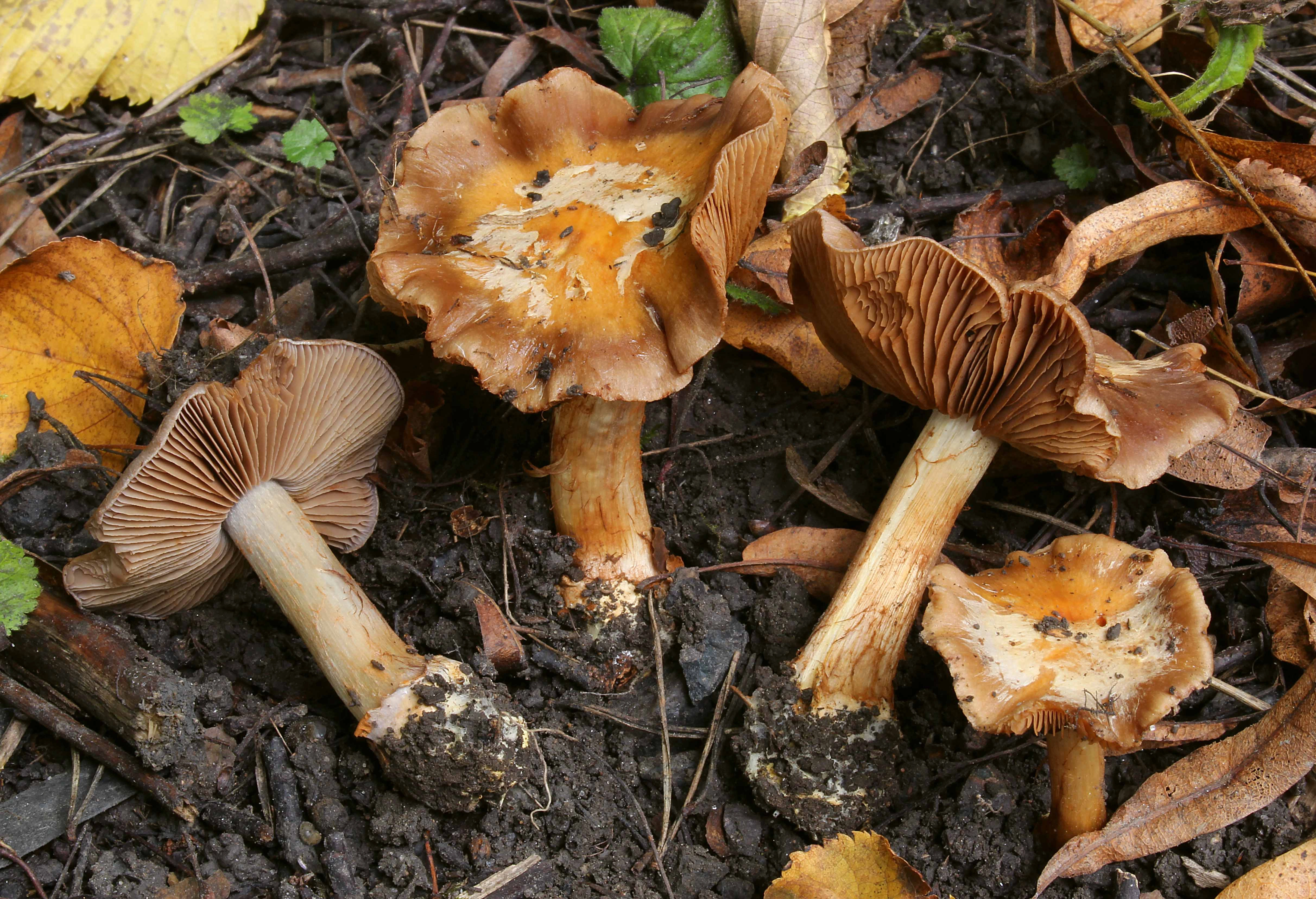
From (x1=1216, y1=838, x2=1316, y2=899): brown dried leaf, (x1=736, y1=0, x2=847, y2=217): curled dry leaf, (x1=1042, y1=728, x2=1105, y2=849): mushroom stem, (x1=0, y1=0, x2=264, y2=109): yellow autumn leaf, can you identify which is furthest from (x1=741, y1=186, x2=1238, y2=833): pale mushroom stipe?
(x1=0, y1=0, x2=264, y2=109): yellow autumn leaf

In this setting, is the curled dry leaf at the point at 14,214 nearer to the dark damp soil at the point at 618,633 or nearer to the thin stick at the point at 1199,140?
the dark damp soil at the point at 618,633

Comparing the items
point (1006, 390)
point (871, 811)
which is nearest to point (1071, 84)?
point (1006, 390)

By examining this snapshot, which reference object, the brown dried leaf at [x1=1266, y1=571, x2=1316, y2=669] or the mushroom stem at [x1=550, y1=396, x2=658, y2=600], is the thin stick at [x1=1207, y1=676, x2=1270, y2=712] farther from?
the mushroom stem at [x1=550, y1=396, x2=658, y2=600]

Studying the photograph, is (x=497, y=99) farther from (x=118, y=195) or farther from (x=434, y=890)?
(x=434, y=890)

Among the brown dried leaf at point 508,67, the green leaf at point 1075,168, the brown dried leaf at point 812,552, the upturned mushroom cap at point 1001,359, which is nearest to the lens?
the upturned mushroom cap at point 1001,359

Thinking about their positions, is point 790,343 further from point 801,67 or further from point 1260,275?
point 1260,275

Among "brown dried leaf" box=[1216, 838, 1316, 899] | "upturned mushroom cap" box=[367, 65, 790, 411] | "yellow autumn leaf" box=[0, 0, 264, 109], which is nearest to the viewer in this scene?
"upturned mushroom cap" box=[367, 65, 790, 411]

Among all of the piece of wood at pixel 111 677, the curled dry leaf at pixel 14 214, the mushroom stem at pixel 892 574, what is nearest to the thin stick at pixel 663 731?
the mushroom stem at pixel 892 574

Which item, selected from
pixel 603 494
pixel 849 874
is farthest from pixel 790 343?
pixel 849 874
